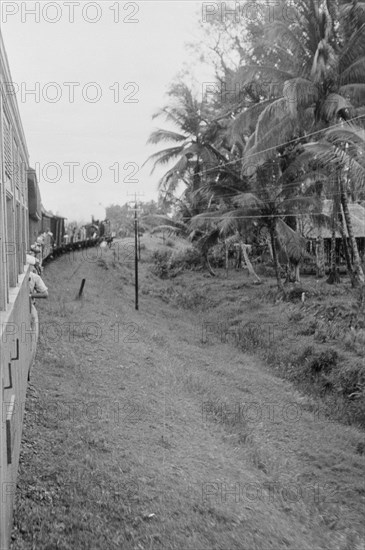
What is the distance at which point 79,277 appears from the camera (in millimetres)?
20406

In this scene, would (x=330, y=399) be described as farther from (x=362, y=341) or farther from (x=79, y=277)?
(x=79, y=277)

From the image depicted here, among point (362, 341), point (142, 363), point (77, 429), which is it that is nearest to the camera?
point (77, 429)

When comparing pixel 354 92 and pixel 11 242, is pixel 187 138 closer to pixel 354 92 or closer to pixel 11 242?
pixel 354 92

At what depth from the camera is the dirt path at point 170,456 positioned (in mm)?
4812

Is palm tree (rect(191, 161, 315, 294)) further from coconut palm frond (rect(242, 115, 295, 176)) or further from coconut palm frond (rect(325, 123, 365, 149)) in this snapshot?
coconut palm frond (rect(325, 123, 365, 149))

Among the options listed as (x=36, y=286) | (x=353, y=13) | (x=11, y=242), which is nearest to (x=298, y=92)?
(x=353, y=13)

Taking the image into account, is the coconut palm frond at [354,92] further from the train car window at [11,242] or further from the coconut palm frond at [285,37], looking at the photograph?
the train car window at [11,242]

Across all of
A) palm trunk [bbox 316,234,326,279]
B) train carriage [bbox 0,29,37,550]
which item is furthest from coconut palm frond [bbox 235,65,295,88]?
train carriage [bbox 0,29,37,550]

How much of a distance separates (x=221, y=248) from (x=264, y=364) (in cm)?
1756

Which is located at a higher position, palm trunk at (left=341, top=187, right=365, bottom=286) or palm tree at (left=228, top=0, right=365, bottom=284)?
palm tree at (left=228, top=0, right=365, bottom=284)

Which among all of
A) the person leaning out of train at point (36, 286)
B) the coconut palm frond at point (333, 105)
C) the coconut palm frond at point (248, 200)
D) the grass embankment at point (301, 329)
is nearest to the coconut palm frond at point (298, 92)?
the coconut palm frond at point (333, 105)

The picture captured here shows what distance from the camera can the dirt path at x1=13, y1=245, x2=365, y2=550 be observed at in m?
4.81

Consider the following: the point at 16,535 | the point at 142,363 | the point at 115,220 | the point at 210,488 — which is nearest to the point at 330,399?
the point at 142,363

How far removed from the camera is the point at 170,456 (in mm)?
6520
